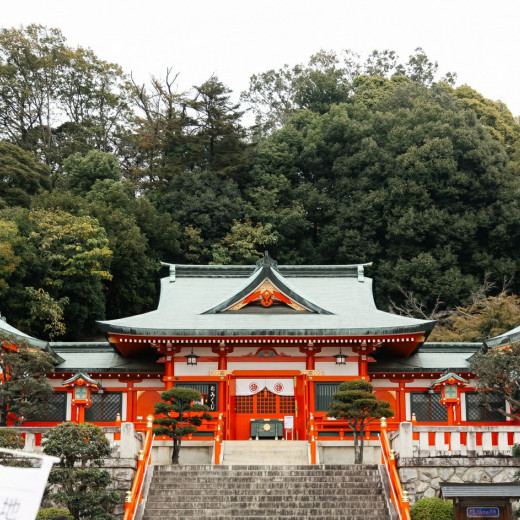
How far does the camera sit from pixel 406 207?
1827 inches

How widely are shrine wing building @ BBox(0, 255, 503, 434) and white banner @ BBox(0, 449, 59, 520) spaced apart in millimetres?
16852

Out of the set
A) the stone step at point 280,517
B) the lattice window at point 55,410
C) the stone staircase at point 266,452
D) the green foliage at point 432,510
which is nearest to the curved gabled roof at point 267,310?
the stone staircase at point 266,452

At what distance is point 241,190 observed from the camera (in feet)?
171

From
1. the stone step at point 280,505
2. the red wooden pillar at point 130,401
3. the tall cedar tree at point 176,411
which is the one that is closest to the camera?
the stone step at point 280,505

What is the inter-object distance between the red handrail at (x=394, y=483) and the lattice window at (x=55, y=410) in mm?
11669

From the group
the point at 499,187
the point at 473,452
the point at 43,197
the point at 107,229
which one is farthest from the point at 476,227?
the point at 473,452

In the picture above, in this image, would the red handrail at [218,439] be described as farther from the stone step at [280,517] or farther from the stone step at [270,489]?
the stone step at [280,517]

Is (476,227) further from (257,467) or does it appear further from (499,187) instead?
(257,467)

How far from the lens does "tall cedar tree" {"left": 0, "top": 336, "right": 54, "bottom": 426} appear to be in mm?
24359

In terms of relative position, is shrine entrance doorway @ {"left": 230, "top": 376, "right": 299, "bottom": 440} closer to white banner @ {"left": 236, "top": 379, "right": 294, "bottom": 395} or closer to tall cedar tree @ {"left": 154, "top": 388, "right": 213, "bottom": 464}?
white banner @ {"left": 236, "top": 379, "right": 294, "bottom": 395}

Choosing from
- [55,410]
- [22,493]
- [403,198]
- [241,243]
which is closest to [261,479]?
[55,410]

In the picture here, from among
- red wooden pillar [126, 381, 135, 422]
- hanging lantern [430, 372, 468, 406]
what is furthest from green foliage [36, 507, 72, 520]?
hanging lantern [430, 372, 468, 406]

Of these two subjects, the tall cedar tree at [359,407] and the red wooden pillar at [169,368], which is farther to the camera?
the red wooden pillar at [169,368]

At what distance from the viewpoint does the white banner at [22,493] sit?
8172mm
